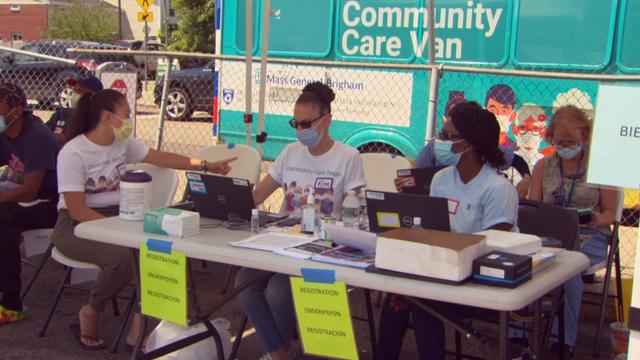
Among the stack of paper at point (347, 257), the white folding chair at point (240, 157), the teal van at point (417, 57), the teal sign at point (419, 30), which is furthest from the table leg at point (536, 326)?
the teal sign at point (419, 30)

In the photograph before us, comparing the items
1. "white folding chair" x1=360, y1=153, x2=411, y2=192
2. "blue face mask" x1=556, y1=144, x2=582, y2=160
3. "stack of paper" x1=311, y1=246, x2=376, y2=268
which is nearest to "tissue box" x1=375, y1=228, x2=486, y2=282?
"stack of paper" x1=311, y1=246, x2=376, y2=268

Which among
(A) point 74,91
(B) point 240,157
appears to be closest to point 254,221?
(B) point 240,157

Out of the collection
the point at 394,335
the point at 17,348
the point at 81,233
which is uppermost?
the point at 81,233

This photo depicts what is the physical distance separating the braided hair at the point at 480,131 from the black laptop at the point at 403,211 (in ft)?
1.78

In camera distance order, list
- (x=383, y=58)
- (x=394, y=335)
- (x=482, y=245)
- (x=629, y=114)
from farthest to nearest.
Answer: (x=383, y=58)
(x=394, y=335)
(x=482, y=245)
(x=629, y=114)

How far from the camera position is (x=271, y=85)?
820 cm

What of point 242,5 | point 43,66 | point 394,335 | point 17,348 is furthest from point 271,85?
point 43,66

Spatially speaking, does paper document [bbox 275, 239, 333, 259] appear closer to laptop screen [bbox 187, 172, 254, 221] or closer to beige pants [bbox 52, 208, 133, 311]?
laptop screen [bbox 187, 172, 254, 221]

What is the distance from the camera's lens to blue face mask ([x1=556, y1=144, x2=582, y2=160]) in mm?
4219

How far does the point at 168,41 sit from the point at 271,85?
798 inches

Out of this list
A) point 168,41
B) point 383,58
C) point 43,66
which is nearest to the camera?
point 383,58

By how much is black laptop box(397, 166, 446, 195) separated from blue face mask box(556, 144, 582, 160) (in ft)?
2.63

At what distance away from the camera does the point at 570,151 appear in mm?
4219

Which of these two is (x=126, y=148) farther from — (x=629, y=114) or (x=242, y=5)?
(x=242, y=5)
